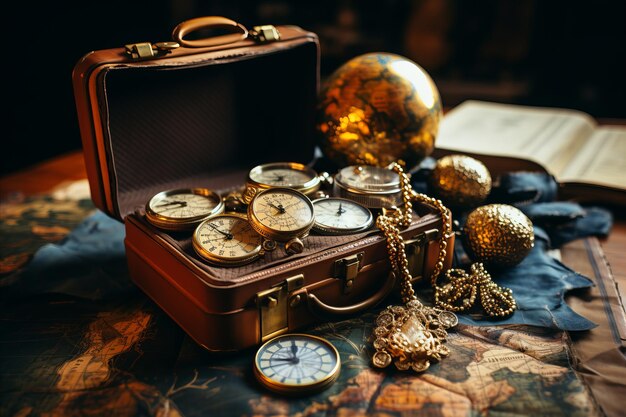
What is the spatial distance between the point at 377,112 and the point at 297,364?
Answer: 1.01 meters

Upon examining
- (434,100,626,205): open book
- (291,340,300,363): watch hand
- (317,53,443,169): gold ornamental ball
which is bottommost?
(291,340,300,363): watch hand

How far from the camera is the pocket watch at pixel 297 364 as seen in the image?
132 cm

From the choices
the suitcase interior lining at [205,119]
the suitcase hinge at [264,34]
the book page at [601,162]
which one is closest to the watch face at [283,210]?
the suitcase interior lining at [205,119]

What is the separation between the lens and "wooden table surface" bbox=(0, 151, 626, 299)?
201 centimetres

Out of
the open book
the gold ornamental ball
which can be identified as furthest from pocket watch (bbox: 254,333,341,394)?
the open book

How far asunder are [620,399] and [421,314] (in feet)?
1.70

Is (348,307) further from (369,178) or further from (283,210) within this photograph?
(369,178)

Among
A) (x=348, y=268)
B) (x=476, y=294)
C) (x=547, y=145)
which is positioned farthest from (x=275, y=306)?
(x=547, y=145)

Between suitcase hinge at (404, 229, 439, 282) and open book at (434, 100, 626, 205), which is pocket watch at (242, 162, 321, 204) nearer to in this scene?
suitcase hinge at (404, 229, 439, 282)

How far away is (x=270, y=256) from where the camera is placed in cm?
153

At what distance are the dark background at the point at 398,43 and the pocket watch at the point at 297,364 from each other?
315cm

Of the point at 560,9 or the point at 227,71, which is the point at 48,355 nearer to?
the point at 227,71

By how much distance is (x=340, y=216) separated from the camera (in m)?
1.70

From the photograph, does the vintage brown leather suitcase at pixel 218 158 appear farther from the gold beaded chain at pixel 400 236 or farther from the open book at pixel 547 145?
the open book at pixel 547 145
